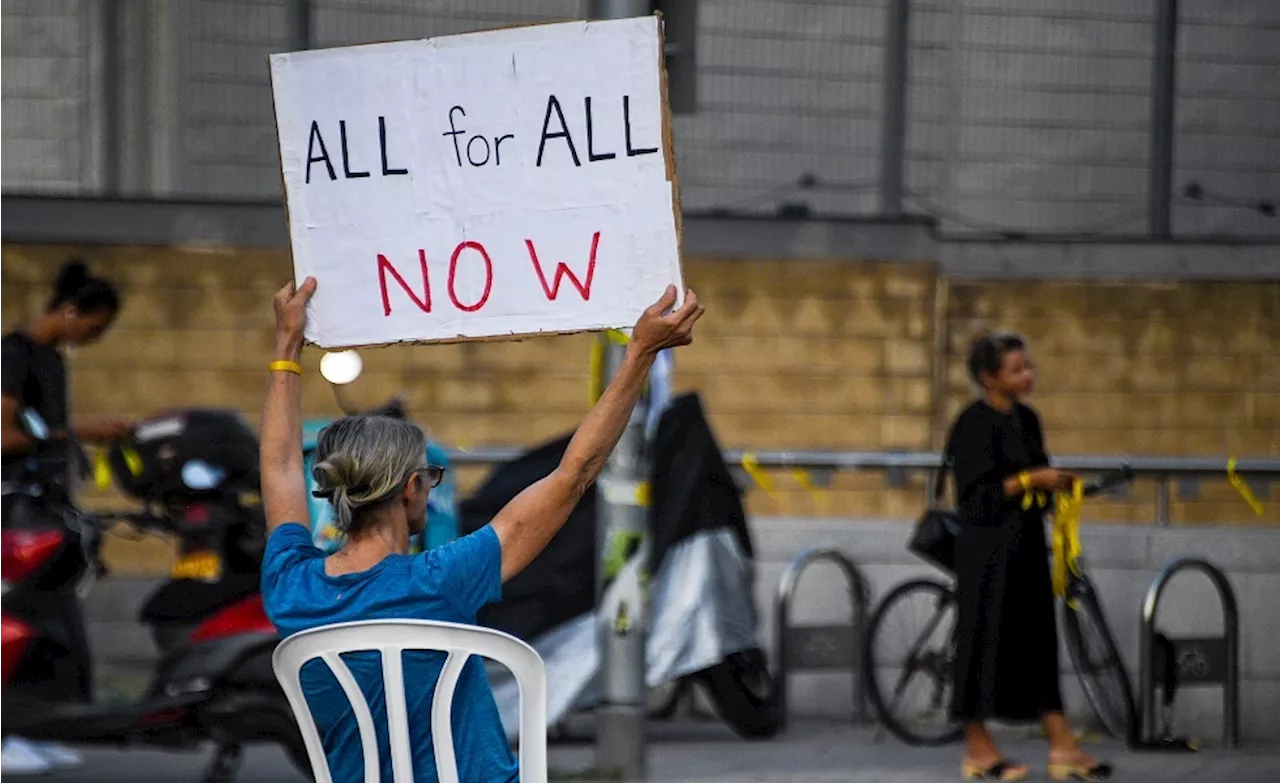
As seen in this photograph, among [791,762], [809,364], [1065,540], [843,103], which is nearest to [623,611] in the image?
[791,762]

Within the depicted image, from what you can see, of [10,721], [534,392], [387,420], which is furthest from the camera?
[534,392]

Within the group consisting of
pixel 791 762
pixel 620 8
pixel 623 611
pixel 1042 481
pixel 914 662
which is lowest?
pixel 791 762

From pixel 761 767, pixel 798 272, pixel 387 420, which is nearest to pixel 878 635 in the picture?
pixel 761 767

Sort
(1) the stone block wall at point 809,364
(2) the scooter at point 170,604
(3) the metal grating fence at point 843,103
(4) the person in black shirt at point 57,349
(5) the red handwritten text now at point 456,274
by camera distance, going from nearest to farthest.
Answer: (5) the red handwritten text now at point 456,274 → (2) the scooter at point 170,604 → (4) the person in black shirt at point 57,349 → (1) the stone block wall at point 809,364 → (3) the metal grating fence at point 843,103

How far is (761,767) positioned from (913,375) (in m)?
3.44

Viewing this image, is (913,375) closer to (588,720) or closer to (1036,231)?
(1036,231)

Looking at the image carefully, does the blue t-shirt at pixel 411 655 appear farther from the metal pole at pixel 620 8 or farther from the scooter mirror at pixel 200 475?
the metal pole at pixel 620 8

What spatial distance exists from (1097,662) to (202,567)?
12.7ft

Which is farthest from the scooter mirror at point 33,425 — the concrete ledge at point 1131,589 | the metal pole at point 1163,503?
the metal pole at point 1163,503

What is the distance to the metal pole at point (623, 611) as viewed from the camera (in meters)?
7.75

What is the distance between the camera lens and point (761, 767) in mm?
8555

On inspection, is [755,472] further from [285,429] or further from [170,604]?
[285,429]

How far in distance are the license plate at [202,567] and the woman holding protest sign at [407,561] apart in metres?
3.78

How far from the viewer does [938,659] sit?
9117 millimetres
